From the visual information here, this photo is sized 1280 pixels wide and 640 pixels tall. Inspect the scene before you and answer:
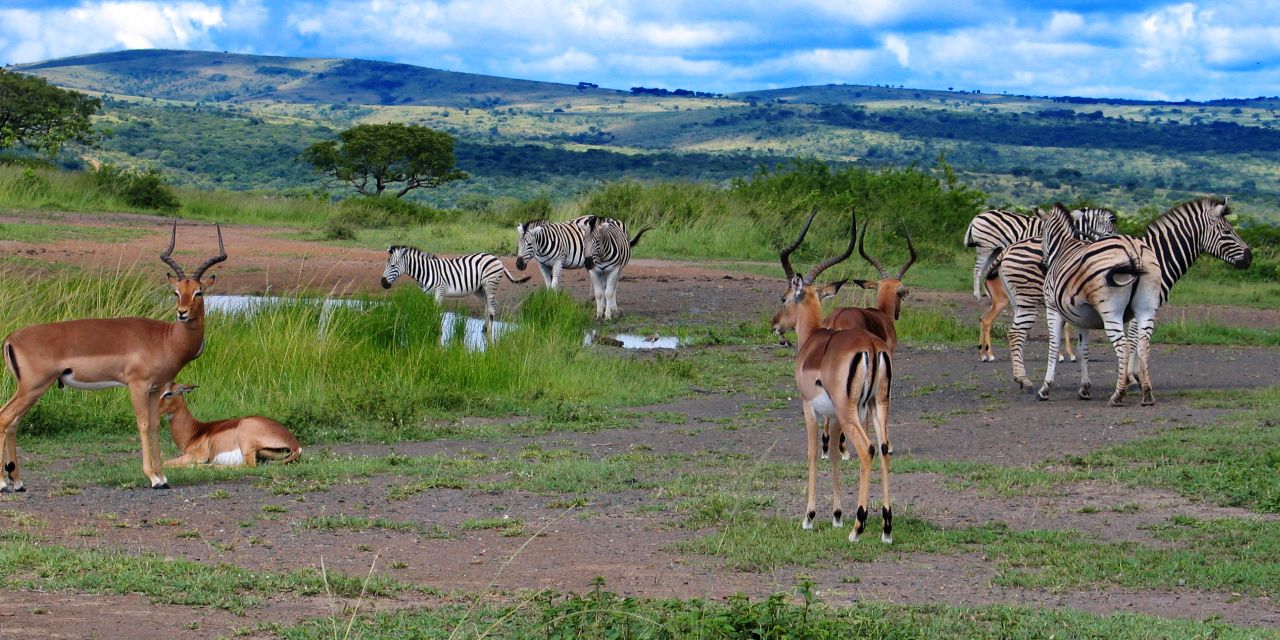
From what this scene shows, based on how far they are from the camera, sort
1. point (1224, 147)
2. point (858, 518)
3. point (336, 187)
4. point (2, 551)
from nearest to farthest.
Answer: point (2, 551) < point (858, 518) < point (336, 187) < point (1224, 147)

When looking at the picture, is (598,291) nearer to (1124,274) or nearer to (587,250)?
(587,250)

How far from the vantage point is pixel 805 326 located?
881 cm

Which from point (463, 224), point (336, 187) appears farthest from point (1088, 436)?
point (336, 187)

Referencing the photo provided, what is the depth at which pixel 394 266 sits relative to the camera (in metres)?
19.2

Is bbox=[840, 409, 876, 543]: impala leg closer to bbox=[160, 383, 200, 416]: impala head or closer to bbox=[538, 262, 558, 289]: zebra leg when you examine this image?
bbox=[160, 383, 200, 416]: impala head

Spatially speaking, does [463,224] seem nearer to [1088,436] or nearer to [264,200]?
[264,200]

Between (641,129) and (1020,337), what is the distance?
104618mm

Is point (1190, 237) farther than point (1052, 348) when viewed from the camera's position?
Yes

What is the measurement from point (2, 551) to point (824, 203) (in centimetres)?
2446

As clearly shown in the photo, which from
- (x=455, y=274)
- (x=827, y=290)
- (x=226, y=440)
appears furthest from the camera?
(x=455, y=274)

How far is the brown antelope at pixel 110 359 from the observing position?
827cm

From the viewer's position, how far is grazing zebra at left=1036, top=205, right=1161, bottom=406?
490 inches

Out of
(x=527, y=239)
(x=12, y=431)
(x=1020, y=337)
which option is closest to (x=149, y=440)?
(x=12, y=431)

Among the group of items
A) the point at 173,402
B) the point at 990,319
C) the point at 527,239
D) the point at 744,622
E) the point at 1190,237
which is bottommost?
the point at 990,319
